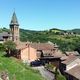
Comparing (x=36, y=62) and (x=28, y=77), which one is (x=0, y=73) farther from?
(x=36, y=62)

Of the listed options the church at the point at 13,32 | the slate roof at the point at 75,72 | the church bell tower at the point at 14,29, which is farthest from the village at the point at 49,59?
the church bell tower at the point at 14,29

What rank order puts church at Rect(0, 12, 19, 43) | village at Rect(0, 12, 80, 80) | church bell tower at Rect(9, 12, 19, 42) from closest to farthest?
village at Rect(0, 12, 80, 80)
church at Rect(0, 12, 19, 43)
church bell tower at Rect(9, 12, 19, 42)

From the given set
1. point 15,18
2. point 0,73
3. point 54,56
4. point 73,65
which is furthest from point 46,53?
point 0,73

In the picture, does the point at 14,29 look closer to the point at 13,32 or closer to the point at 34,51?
the point at 13,32

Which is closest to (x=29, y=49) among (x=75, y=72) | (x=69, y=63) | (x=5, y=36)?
(x=69, y=63)

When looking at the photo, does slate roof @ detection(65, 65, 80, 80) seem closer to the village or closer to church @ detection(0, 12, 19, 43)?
the village

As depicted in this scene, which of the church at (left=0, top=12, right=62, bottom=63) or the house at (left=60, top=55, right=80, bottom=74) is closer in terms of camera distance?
the house at (left=60, top=55, right=80, bottom=74)

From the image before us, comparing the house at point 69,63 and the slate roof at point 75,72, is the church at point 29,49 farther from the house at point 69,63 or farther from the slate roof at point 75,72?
the slate roof at point 75,72

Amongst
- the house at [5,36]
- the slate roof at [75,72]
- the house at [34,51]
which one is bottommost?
the slate roof at [75,72]

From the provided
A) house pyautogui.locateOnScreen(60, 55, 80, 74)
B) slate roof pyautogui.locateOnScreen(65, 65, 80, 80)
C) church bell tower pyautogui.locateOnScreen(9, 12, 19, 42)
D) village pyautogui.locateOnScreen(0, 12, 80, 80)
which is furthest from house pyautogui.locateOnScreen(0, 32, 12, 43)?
slate roof pyautogui.locateOnScreen(65, 65, 80, 80)

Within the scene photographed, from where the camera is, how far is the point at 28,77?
157ft

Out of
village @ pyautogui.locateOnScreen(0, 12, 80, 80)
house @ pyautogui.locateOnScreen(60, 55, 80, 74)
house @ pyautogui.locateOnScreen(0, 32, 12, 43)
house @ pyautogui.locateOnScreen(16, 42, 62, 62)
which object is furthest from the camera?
house @ pyautogui.locateOnScreen(0, 32, 12, 43)

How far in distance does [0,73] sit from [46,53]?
46053 millimetres

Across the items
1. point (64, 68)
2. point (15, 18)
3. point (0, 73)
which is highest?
point (15, 18)
